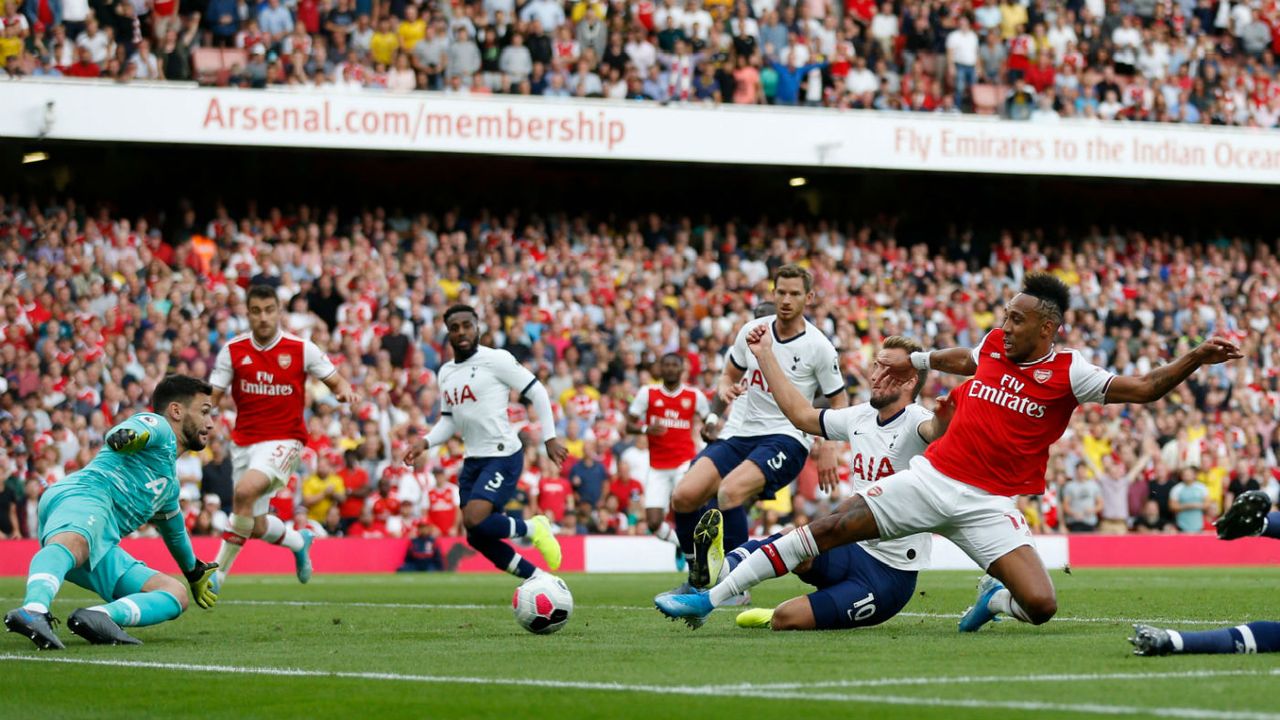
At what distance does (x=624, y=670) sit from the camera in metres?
8.04

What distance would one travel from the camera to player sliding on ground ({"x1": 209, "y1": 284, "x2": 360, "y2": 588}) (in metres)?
14.8

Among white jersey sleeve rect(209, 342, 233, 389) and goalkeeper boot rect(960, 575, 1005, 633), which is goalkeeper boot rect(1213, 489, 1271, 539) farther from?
white jersey sleeve rect(209, 342, 233, 389)

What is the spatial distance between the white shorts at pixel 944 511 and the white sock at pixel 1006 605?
0.36 m

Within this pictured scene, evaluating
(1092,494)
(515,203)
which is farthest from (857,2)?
(1092,494)

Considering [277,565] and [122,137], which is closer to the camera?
[277,565]

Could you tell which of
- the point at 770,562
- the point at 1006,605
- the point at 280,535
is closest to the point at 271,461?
the point at 280,535

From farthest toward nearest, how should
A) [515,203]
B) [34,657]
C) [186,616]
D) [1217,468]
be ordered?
[515,203] < [1217,468] < [186,616] < [34,657]

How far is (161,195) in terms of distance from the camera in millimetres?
28266

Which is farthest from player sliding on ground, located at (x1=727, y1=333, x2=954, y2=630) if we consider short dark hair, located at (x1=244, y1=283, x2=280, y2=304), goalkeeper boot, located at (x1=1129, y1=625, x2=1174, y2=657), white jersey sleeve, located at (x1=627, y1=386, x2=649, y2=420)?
white jersey sleeve, located at (x1=627, y1=386, x2=649, y2=420)

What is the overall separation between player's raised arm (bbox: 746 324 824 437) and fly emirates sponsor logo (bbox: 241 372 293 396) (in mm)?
5661

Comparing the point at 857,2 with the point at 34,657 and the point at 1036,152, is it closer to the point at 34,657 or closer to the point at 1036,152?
the point at 1036,152

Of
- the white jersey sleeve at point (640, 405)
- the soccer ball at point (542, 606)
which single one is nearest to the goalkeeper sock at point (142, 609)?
the soccer ball at point (542, 606)

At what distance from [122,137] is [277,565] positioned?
23.5ft

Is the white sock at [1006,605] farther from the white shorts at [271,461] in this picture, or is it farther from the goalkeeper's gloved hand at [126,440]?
the white shorts at [271,461]
